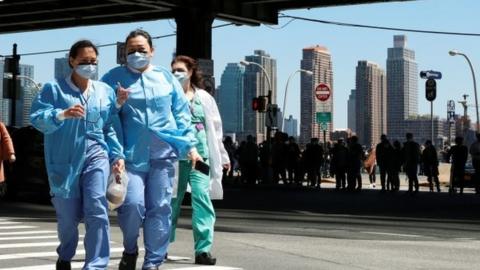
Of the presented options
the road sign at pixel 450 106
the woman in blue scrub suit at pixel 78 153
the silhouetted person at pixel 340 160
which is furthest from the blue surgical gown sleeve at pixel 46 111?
the road sign at pixel 450 106

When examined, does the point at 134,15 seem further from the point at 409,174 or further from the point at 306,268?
the point at 306,268

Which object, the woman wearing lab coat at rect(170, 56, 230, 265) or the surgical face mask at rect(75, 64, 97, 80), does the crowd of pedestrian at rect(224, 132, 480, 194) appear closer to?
the woman wearing lab coat at rect(170, 56, 230, 265)

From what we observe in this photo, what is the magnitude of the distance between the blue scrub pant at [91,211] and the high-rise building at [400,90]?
11353cm

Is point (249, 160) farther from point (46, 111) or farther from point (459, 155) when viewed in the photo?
point (46, 111)

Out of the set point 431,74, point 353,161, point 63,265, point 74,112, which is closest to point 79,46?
point 74,112

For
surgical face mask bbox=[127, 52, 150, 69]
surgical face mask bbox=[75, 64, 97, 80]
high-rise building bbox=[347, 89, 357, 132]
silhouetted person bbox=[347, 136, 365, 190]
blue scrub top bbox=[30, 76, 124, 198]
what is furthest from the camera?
high-rise building bbox=[347, 89, 357, 132]

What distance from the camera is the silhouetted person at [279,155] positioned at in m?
30.0

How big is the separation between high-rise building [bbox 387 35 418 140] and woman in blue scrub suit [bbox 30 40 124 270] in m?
113

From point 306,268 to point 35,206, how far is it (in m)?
11.7

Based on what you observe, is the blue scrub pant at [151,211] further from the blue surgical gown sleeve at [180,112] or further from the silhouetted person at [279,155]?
the silhouetted person at [279,155]

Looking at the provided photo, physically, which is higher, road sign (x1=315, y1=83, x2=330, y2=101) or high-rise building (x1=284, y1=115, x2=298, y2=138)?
high-rise building (x1=284, y1=115, x2=298, y2=138)

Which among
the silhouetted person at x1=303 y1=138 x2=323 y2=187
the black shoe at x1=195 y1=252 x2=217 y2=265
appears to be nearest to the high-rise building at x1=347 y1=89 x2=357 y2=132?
the silhouetted person at x1=303 y1=138 x2=323 y2=187

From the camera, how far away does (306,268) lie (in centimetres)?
820

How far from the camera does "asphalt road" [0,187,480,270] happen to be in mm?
8773
